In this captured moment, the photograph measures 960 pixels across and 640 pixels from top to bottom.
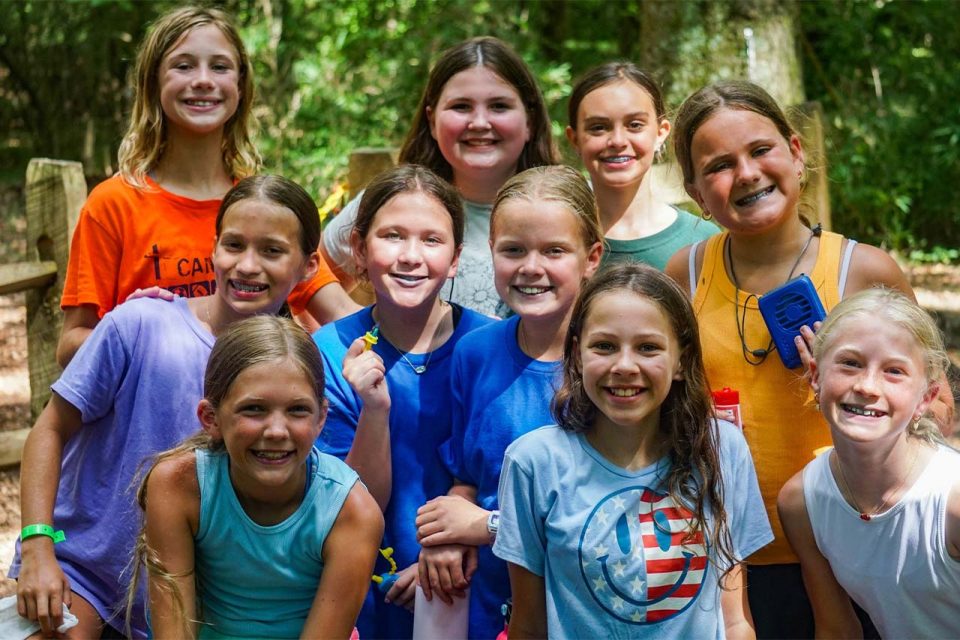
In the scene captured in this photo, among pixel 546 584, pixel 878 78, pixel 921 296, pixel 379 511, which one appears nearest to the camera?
pixel 546 584

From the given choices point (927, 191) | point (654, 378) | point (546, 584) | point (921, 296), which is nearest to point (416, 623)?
point (546, 584)

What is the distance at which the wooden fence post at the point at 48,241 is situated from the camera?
4.21 metres

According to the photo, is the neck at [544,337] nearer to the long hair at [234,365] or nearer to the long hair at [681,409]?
the long hair at [681,409]

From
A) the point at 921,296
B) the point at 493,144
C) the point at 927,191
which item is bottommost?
the point at 921,296

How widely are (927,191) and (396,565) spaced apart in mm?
7172

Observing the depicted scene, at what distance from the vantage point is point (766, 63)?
6.14 meters

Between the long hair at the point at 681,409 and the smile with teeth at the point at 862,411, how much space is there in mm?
286

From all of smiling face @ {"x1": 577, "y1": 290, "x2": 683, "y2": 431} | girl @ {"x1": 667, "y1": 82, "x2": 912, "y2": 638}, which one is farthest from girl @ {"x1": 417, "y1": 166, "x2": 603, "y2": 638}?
girl @ {"x1": 667, "y1": 82, "x2": 912, "y2": 638}

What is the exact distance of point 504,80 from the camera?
3.49 meters

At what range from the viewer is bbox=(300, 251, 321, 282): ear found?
3117 millimetres

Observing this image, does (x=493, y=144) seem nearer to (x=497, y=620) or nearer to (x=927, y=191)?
(x=497, y=620)

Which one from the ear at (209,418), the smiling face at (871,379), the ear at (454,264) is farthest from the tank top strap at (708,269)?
the ear at (209,418)

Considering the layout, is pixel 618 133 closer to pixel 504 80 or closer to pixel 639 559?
pixel 504 80

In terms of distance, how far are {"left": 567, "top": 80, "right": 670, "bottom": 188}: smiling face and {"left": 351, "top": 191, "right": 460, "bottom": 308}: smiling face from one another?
2.10ft
